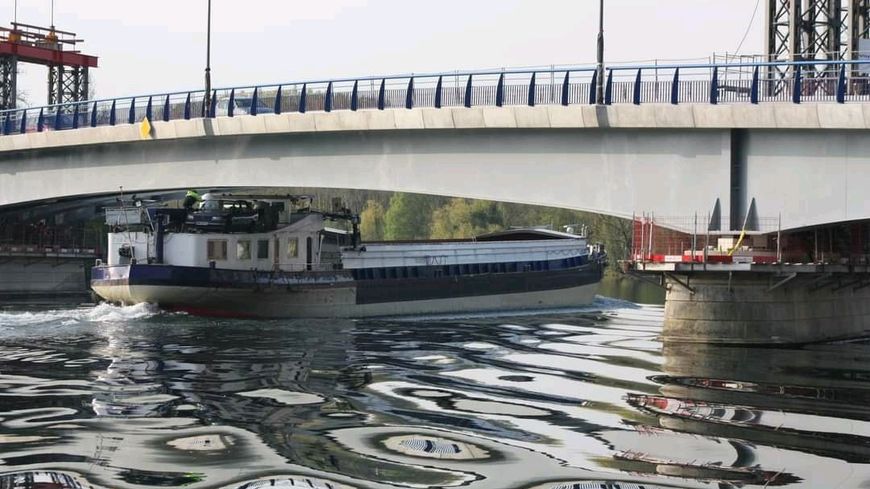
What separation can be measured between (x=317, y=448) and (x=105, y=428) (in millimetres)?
3803

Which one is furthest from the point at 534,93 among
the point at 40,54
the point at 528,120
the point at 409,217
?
the point at 409,217

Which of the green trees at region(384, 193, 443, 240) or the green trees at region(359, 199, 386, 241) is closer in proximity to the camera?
the green trees at region(384, 193, 443, 240)

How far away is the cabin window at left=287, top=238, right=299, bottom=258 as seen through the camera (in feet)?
155

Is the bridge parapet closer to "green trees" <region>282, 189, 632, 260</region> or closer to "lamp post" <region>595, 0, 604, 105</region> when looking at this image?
"lamp post" <region>595, 0, 604, 105</region>

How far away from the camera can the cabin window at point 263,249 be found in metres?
46.3

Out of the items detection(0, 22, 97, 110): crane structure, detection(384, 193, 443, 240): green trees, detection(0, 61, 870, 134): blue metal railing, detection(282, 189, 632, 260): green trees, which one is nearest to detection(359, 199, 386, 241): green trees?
detection(282, 189, 632, 260): green trees

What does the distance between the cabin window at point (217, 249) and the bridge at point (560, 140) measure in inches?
130

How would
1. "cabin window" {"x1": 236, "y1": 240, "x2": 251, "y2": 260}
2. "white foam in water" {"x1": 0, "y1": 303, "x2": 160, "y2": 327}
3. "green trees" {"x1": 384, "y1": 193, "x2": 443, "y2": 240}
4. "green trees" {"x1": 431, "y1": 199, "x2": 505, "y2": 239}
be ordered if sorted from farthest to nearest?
1. "green trees" {"x1": 384, "y1": 193, "x2": 443, "y2": 240}
2. "green trees" {"x1": 431, "y1": 199, "x2": 505, "y2": 239}
3. "cabin window" {"x1": 236, "y1": 240, "x2": 251, "y2": 260}
4. "white foam in water" {"x1": 0, "y1": 303, "x2": 160, "y2": 327}

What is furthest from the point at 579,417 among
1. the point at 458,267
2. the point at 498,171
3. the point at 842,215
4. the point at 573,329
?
the point at 458,267

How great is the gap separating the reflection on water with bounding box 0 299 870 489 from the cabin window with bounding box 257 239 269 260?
776 centimetres

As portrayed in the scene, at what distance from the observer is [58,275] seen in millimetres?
75938

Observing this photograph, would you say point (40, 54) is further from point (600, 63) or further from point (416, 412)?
point (416, 412)

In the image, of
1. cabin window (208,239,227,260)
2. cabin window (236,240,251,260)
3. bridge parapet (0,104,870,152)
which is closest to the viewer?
bridge parapet (0,104,870,152)

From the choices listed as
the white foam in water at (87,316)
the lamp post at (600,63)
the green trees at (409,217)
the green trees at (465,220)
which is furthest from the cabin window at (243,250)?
the green trees at (409,217)
